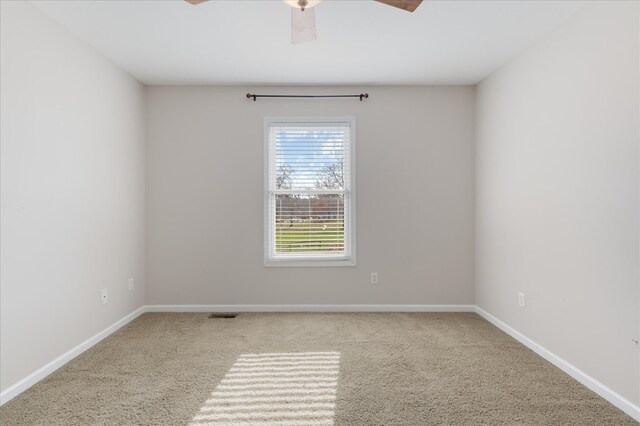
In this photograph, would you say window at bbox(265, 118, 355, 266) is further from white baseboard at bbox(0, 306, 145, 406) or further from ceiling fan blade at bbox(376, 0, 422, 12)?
ceiling fan blade at bbox(376, 0, 422, 12)

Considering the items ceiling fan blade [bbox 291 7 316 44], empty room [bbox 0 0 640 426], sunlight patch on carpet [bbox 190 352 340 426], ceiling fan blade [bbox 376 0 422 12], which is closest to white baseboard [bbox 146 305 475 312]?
empty room [bbox 0 0 640 426]

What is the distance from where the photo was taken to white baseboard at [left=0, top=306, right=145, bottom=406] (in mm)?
2143

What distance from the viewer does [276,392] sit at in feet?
7.26

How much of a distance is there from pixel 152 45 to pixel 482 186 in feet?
10.9

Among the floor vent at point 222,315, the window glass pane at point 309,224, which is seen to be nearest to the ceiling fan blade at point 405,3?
the window glass pane at point 309,224

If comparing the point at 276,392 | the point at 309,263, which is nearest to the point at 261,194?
the point at 309,263

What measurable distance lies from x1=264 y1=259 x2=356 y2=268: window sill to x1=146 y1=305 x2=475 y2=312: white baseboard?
0.44 meters

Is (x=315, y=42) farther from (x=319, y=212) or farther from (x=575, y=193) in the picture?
(x=575, y=193)

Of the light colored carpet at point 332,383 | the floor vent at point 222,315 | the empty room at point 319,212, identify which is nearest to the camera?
the light colored carpet at point 332,383

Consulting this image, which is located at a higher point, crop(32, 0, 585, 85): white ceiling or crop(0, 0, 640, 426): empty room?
crop(32, 0, 585, 85): white ceiling

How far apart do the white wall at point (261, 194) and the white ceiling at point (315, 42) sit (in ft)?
1.02

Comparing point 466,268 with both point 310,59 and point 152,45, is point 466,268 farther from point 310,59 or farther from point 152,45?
point 152,45

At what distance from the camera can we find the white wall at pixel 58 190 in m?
2.17

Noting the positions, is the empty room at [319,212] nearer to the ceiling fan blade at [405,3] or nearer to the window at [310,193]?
the window at [310,193]
